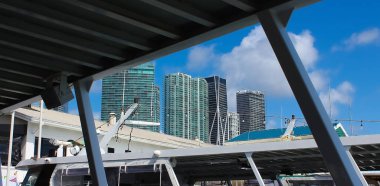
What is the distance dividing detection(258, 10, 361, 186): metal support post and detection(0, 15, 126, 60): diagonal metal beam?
6.77 feet

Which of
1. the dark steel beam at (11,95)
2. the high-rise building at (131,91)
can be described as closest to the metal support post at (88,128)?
the dark steel beam at (11,95)

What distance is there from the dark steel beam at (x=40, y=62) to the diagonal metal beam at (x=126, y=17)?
5.88 ft

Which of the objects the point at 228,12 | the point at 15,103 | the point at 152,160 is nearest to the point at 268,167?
the point at 152,160

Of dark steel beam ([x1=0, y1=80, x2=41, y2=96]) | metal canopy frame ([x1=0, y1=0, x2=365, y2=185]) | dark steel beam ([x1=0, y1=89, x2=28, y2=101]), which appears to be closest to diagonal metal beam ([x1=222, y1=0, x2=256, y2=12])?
metal canopy frame ([x1=0, y1=0, x2=365, y2=185])

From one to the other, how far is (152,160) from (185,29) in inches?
374

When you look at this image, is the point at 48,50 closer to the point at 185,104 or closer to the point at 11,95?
the point at 11,95

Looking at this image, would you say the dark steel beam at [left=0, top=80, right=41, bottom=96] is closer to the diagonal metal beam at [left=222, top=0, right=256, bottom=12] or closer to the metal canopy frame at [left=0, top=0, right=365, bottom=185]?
the metal canopy frame at [left=0, top=0, right=365, bottom=185]

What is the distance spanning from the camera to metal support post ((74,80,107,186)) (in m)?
6.22

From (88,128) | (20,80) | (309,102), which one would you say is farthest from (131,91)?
(309,102)

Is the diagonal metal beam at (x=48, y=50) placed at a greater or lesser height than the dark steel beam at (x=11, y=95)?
greater

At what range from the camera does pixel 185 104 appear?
167ft

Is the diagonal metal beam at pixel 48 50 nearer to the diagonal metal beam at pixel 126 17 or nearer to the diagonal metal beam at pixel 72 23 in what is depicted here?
the diagonal metal beam at pixel 72 23

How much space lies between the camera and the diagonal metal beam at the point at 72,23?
4305mm

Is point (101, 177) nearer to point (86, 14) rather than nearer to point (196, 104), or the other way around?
point (86, 14)
